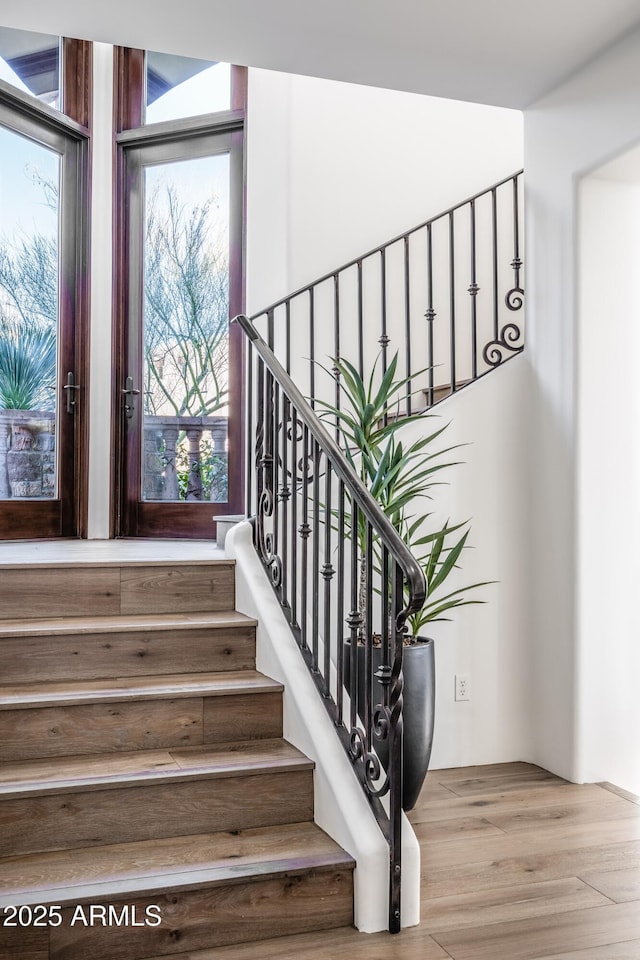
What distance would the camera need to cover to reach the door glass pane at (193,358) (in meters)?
4.88

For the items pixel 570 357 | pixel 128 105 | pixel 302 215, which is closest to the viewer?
pixel 570 357

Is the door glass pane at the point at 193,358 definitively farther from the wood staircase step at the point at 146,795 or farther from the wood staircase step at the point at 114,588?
the wood staircase step at the point at 146,795

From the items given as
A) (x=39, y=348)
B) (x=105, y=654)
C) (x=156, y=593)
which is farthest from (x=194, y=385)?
(x=105, y=654)

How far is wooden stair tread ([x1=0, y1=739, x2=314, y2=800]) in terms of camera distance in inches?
87.0

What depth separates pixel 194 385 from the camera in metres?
4.89

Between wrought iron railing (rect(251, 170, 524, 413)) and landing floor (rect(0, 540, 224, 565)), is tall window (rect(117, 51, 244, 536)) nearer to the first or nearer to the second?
landing floor (rect(0, 540, 224, 565))

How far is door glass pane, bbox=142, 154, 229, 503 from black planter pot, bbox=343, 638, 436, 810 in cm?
230

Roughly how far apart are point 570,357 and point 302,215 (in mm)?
1780

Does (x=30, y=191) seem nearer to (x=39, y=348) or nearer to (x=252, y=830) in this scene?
(x=39, y=348)

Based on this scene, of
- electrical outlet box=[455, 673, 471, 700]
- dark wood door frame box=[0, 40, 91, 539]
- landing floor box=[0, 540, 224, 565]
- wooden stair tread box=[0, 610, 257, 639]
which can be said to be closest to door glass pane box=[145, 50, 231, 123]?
dark wood door frame box=[0, 40, 91, 539]

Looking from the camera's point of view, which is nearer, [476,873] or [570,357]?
[476,873]

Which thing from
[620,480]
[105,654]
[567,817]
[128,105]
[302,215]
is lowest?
[567,817]

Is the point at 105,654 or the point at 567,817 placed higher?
the point at 105,654

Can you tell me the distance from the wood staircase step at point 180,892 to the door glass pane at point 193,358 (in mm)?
2856
